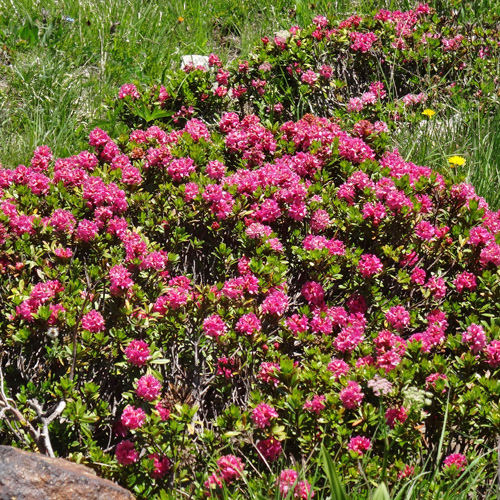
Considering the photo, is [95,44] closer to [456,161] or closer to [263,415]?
[456,161]

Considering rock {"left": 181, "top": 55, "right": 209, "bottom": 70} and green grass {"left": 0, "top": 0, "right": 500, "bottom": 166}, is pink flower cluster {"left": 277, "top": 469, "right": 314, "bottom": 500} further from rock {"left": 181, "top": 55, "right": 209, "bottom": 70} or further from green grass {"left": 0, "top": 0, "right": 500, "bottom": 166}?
rock {"left": 181, "top": 55, "right": 209, "bottom": 70}

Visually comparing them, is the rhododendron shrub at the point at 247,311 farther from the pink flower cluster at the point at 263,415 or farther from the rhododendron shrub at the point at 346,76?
the rhododendron shrub at the point at 346,76

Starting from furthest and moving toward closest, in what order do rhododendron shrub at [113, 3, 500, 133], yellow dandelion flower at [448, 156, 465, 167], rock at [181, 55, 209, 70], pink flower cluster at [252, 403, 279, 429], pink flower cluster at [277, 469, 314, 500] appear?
rock at [181, 55, 209, 70] → rhododendron shrub at [113, 3, 500, 133] → yellow dandelion flower at [448, 156, 465, 167] → pink flower cluster at [252, 403, 279, 429] → pink flower cluster at [277, 469, 314, 500]

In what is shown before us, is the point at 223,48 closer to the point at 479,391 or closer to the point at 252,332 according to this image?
the point at 252,332

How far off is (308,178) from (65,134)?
191 centimetres

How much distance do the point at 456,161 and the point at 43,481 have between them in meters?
3.17

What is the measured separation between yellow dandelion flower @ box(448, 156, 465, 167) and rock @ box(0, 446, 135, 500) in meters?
3.02

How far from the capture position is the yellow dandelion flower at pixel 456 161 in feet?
13.9

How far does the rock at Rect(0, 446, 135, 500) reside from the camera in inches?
79.0

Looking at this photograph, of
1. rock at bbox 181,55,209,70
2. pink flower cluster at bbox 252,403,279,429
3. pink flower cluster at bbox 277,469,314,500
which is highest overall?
rock at bbox 181,55,209,70

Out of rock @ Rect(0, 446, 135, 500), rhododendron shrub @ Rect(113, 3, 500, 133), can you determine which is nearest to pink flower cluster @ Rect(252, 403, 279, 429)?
rock @ Rect(0, 446, 135, 500)

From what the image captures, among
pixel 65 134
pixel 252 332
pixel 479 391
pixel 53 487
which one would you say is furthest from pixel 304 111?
pixel 53 487

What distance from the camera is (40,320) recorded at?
2.74 m

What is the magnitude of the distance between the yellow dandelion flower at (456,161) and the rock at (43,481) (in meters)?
3.02
